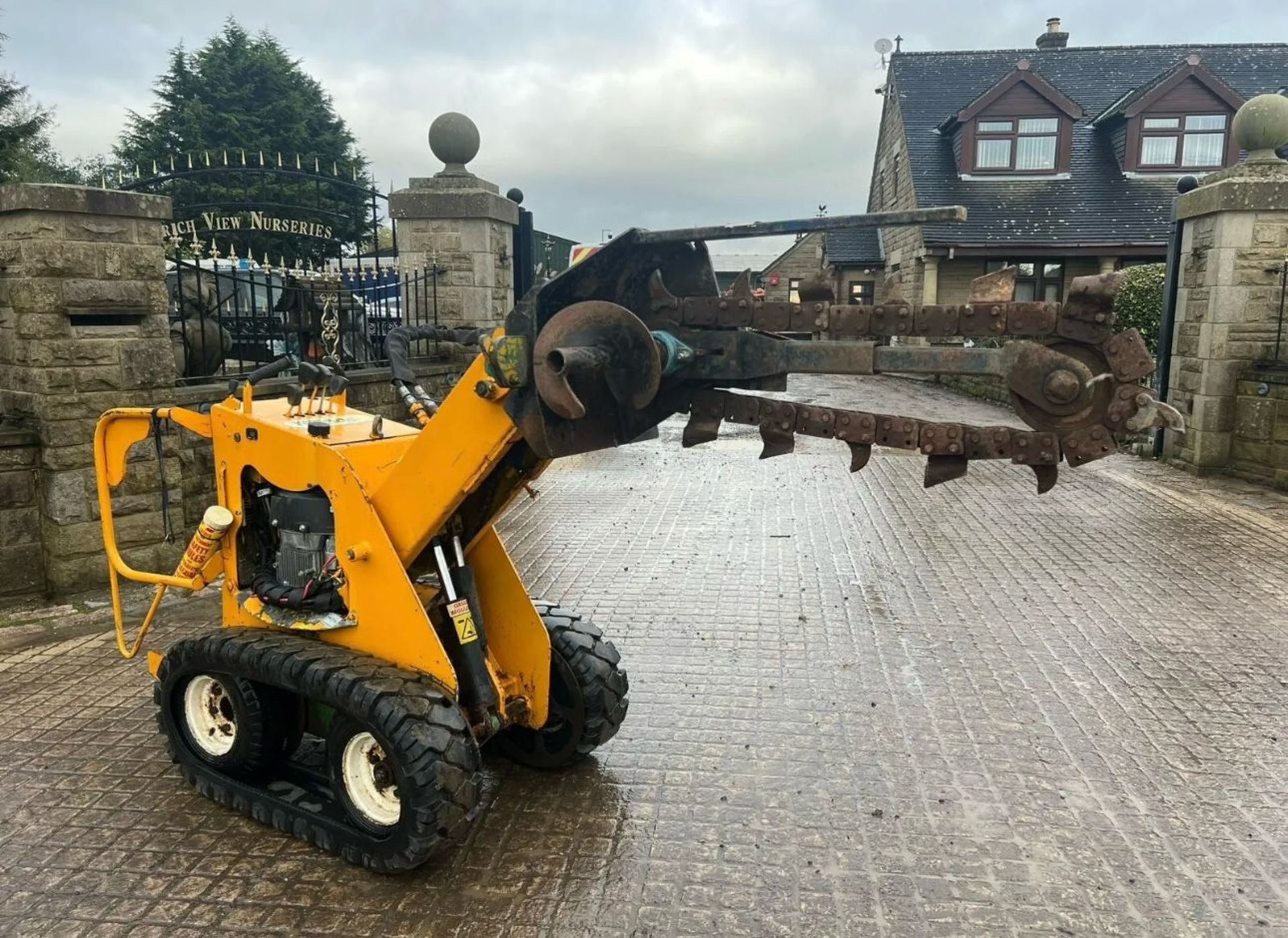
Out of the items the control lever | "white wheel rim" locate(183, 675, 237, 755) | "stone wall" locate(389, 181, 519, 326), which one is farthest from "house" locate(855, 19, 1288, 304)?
"white wheel rim" locate(183, 675, 237, 755)

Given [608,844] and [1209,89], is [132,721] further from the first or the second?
[1209,89]

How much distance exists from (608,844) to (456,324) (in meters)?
8.55

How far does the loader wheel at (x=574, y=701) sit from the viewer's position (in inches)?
161

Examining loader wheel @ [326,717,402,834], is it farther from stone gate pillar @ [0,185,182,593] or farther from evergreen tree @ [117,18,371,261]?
evergreen tree @ [117,18,371,261]

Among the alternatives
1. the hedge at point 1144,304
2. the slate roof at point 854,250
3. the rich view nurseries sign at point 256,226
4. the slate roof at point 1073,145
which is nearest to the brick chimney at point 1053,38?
the slate roof at point 1073,145

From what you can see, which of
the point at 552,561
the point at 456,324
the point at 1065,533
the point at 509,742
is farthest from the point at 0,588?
the point at 1065,533

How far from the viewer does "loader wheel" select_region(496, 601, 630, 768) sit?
13.4 feet

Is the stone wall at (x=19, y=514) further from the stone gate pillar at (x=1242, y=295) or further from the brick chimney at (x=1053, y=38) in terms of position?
the brick chimney at (x=1053, y=38)

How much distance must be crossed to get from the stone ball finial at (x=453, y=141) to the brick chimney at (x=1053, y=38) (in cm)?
2703

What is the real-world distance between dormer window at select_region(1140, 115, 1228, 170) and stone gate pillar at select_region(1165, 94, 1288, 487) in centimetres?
1688

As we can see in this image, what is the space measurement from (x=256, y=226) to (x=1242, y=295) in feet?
35.1

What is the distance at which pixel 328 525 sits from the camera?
3775 millimetres

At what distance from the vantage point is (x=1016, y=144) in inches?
1048

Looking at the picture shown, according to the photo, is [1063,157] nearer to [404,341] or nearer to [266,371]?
[404,341]
